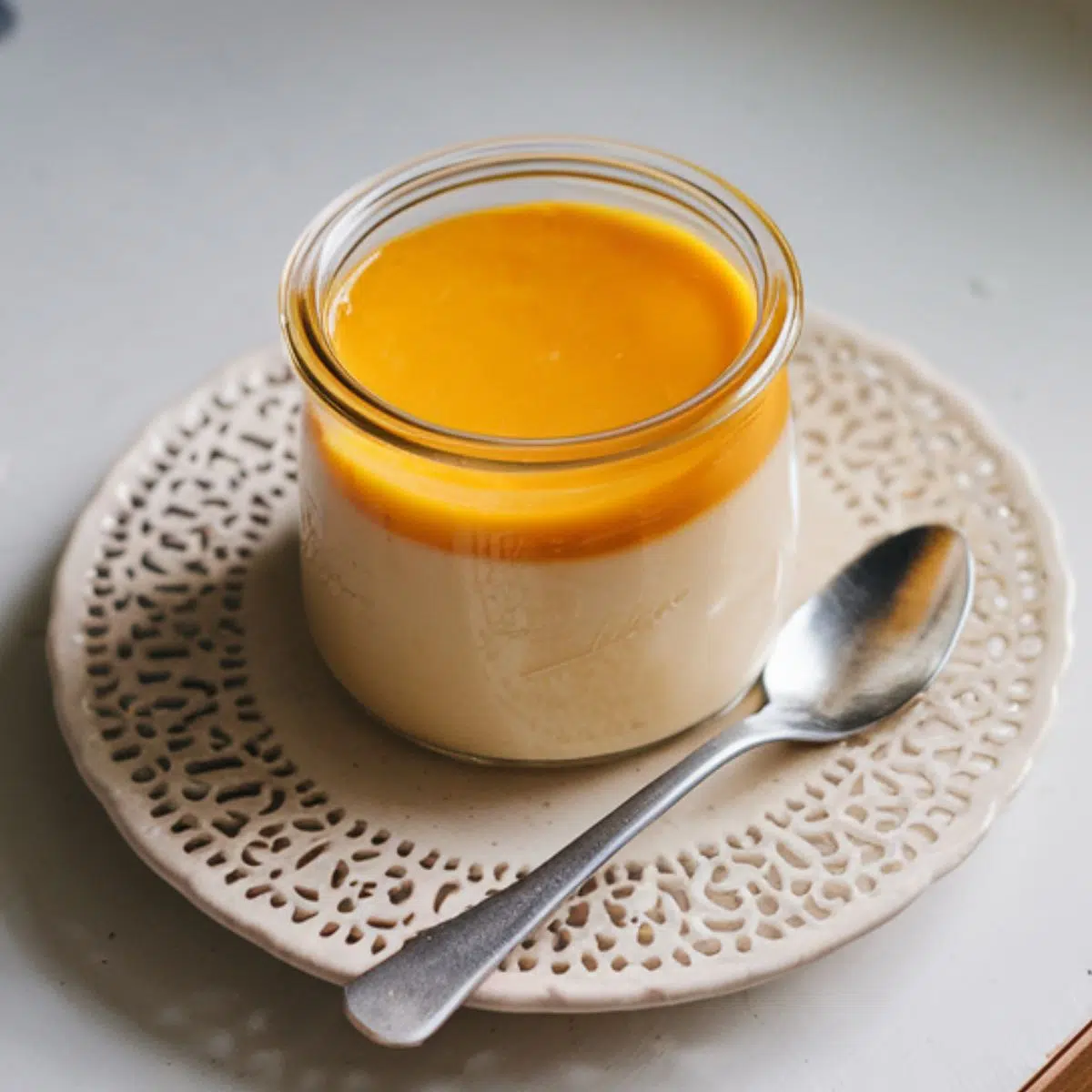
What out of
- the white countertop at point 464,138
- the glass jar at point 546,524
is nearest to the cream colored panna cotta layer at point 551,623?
the glass jar at point 546,524

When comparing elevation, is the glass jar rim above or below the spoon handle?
above

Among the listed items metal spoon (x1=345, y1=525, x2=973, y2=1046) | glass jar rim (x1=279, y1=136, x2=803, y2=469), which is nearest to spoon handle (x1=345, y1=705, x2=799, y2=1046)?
metal spoon (x1=345, y1=525, x2=973, y2=1046)

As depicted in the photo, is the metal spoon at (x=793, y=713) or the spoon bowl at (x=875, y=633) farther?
the spoon bowl at (x=875, y=633)

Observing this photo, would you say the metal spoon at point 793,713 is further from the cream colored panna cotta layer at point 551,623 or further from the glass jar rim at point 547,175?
the glass jar rim at point 547,175

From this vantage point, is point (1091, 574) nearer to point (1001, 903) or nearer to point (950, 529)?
point (950, 529)

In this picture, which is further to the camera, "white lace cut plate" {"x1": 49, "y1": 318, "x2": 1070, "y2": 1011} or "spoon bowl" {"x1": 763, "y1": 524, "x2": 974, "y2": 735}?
"spoon bowl" {"x1": 763, "y1": 524, "x2": 974, "y2": 735}

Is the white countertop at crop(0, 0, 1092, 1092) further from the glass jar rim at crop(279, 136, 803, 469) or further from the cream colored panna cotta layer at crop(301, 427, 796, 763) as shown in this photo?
the glass jar rim at crop(279, 136, 803, 469)

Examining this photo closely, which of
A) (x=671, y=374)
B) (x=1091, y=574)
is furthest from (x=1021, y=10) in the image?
(x=671, y=374)
